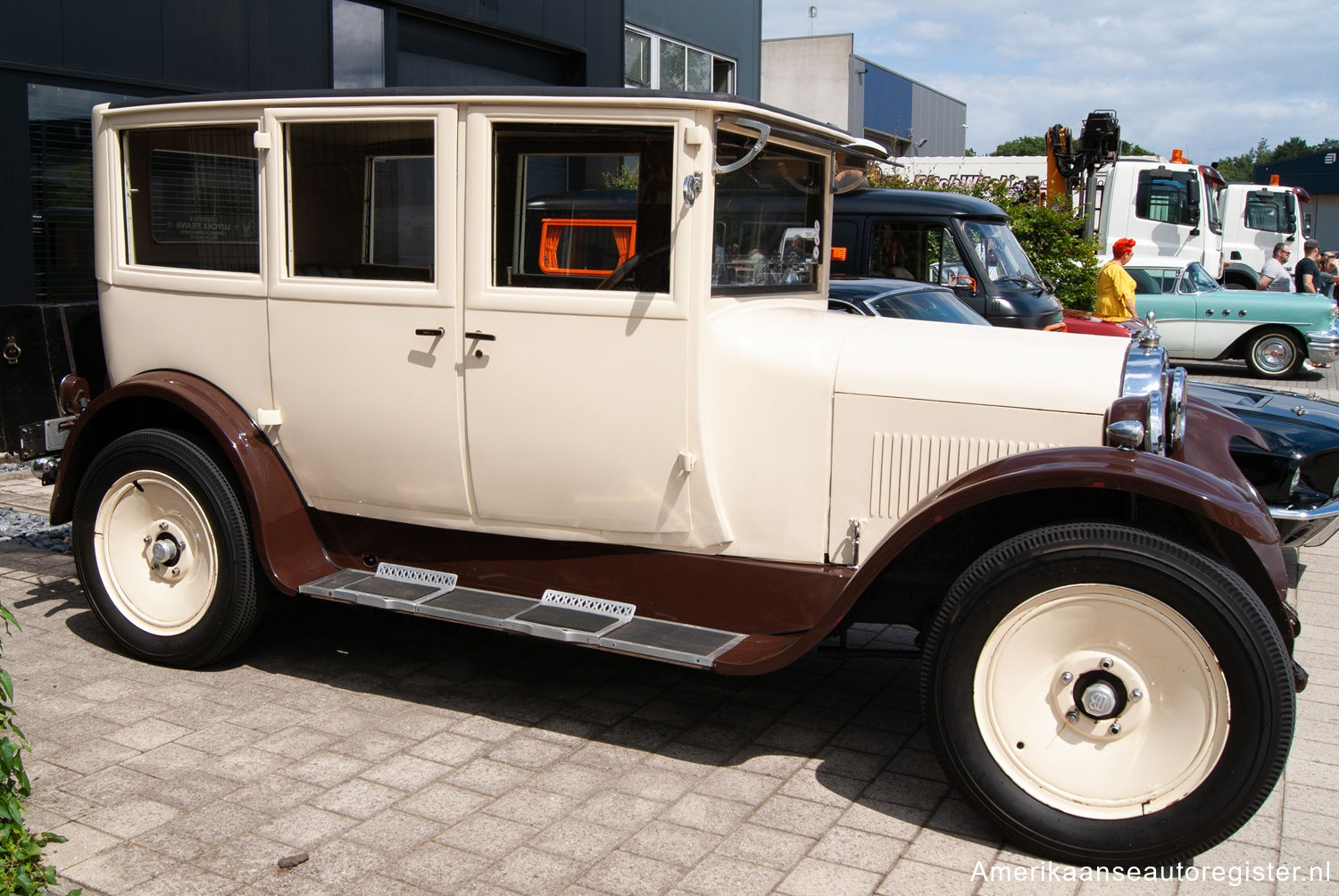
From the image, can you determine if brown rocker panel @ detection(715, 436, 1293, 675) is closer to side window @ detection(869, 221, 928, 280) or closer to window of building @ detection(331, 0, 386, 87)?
side window @ detection(869, 221, 928, 280)

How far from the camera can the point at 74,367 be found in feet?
15.8

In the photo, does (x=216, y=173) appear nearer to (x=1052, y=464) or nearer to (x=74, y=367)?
(x=74, y=367)

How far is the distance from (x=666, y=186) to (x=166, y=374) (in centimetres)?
208

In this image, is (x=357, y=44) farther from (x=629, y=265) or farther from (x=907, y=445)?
(x=907, y=445)

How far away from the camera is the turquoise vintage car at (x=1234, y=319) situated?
14.1m

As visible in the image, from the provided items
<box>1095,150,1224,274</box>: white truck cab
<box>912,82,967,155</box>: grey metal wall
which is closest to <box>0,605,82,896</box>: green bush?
<box>1095,150,1224,274</box>: white truck cab

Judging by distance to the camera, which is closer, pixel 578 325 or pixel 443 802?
pixel 443 802

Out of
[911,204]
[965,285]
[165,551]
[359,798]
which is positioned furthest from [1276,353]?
[359,798]

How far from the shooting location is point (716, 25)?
15602mm

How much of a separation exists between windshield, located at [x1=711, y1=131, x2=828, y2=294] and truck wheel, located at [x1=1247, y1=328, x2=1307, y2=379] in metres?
12.1

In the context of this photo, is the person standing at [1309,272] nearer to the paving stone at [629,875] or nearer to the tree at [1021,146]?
the paving stone at [629,875]


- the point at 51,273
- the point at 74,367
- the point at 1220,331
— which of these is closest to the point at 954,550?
the point at 74,367

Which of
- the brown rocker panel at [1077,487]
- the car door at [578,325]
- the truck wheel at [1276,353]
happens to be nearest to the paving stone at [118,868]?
the car door at [578,325]

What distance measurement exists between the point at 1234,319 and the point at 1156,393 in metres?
12.5
